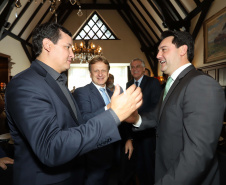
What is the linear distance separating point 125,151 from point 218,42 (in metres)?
4.47

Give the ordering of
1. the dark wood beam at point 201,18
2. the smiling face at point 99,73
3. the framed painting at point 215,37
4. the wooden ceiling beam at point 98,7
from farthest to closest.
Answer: the wooden ceiling beam at point 98,7
the dark wood beam at point 201,18
the framed painting at point 215,37
the smiling face at point 99,73

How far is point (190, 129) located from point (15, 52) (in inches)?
379

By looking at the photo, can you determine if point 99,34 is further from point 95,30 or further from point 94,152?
point 94,152

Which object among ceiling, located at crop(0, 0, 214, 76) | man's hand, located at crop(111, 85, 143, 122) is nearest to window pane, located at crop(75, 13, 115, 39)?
ceiling, located at crop(0, 0, 214, 76)

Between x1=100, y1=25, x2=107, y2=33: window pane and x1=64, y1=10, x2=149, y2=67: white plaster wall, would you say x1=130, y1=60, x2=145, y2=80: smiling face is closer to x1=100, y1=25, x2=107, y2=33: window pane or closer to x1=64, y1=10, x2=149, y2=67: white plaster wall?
x1=64, y1=10, x2=149, y2=67: white plaster wall

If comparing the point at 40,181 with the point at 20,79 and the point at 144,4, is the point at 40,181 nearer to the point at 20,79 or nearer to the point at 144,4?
the point at 20,79

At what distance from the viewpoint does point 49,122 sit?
0.93 metres

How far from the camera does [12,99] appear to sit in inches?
39.3

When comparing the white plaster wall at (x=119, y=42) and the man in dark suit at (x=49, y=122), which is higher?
the white plaster wall at (x=119, y=42)

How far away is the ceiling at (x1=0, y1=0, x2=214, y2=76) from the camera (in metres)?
6.67

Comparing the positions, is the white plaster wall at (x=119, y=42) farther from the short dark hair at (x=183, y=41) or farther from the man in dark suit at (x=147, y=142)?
the short dark hair at (x=183, y=41)

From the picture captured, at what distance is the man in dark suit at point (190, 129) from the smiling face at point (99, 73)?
1.12m

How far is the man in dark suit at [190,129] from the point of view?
1109mm

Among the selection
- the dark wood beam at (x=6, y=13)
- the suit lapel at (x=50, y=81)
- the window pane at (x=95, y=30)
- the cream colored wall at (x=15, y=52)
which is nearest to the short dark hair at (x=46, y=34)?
the suit lapel at (x=50, y=81)
